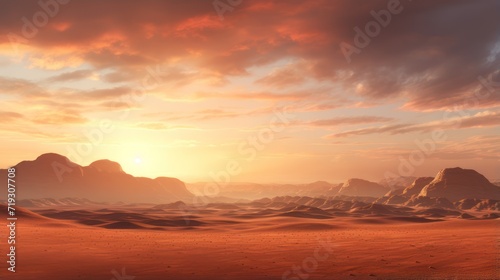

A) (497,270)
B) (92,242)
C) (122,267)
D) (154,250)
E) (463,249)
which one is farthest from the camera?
(92,242)

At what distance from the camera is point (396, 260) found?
30.0 metres

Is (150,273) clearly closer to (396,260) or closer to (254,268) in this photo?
(254,268)

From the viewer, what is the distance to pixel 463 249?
33.0 m

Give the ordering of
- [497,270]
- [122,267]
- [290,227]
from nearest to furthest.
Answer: [497,270] < [122,267] < [290,227]

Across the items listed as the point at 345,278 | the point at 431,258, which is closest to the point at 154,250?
the point at 345,278

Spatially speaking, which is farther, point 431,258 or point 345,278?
point 431,258

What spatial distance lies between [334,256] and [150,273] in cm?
1621

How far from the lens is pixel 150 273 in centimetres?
2570

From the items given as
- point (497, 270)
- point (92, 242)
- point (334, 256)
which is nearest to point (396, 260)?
point (334, 256)

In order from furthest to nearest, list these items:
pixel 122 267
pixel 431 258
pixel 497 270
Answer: pixel 431 258 → pixel 122 267 → pixel 497 270

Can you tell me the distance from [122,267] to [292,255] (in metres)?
14.9

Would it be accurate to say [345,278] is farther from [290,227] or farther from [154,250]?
[290,227]

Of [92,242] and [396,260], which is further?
[92,242]

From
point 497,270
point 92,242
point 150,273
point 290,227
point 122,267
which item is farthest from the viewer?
point 290,227
